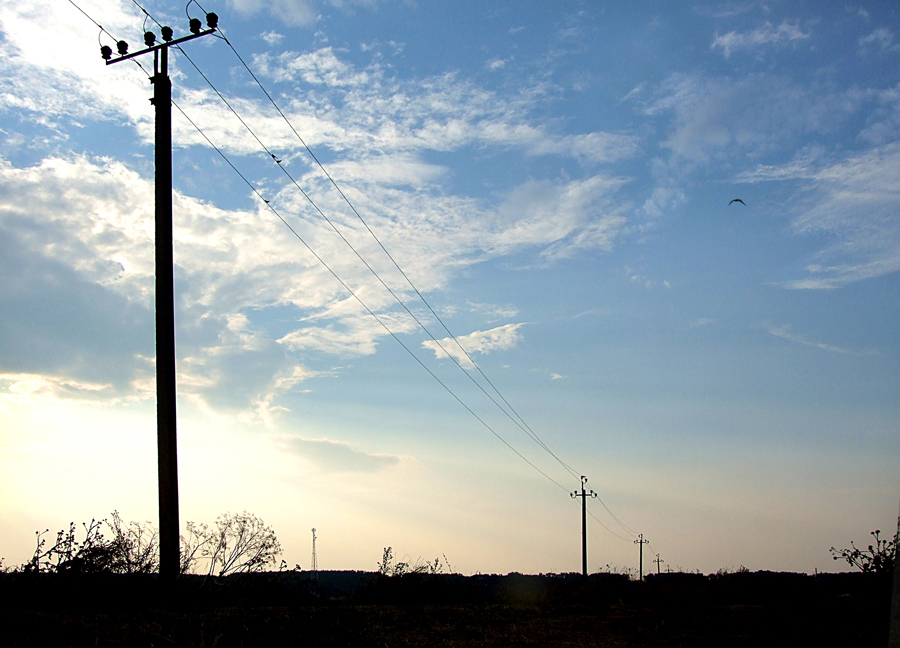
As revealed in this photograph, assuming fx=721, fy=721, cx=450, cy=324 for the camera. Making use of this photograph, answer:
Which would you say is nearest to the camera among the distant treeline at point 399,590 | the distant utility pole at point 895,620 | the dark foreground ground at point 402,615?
the distant utility pole at point 895,620

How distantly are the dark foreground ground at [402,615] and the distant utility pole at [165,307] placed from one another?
97cm

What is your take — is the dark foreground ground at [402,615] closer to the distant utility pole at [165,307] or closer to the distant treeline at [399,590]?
the distant treeline at [399,590]

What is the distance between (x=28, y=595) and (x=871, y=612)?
13.1 meters

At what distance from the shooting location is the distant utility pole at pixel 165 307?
12.8 metres

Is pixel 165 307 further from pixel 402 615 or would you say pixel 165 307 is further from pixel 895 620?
pixel 895 620

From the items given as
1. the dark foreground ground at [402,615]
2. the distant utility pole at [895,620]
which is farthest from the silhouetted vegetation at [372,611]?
the distant utility pole at [895,620]

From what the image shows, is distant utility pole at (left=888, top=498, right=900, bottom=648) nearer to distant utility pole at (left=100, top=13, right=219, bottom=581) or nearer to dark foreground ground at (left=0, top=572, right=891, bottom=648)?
dark foreground ground at (left=0, top=572, right=891, bottom=648)

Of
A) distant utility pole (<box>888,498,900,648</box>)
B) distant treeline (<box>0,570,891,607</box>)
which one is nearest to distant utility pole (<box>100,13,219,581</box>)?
distant treeline (<box>0,570,891,607</box>)

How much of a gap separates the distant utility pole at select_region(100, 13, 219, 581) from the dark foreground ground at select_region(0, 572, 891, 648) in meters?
0.97

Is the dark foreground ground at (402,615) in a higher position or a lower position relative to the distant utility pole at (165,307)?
lower

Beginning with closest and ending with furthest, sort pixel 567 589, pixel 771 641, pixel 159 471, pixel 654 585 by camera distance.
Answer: pixel 771 641
pixel 159 471
pixel 567 589
pixel 654 585

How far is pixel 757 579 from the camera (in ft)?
61.6

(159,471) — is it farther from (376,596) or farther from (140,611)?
(376,596)

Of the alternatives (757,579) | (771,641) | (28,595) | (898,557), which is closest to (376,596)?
(28,595)
